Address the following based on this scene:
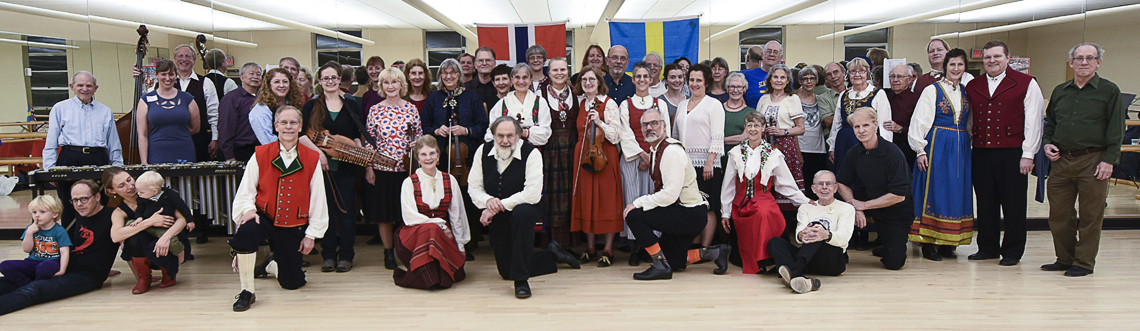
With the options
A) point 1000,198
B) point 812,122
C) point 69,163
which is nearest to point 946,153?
point 1000,198

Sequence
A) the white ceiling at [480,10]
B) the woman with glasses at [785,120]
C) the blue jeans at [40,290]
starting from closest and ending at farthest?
the blue jeans at [40,290] < the woman with glasses at [785,120] < the white ceiling at [480,10]

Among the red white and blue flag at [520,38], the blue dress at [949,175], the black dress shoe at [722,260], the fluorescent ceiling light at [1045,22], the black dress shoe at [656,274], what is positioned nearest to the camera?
the black dress shoe at [656,274]

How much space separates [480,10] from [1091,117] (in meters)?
7.48

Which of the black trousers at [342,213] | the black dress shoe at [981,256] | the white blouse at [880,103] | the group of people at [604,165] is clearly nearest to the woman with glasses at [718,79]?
the group of people at [604,165]

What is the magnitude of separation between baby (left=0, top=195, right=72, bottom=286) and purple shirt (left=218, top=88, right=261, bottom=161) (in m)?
1.00

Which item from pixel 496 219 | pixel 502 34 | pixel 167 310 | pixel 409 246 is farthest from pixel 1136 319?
pixel 167 310

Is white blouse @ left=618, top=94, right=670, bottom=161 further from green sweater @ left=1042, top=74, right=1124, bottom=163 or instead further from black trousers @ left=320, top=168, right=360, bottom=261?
green sweater @ left=1042, top=74, right=1124, bottom=163

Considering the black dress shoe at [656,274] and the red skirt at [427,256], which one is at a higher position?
the red skirt at [427,256]

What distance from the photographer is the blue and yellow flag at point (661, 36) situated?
539 centimetres

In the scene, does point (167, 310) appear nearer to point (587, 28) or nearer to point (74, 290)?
point (74, 290)

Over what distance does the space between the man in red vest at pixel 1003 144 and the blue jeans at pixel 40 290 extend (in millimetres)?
5436

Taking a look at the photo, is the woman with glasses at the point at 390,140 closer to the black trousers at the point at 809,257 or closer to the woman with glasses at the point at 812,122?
the black trousers at the point at 809,257

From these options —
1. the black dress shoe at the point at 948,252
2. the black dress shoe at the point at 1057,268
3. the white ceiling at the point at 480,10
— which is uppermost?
the white ceiling at the point at 480,10

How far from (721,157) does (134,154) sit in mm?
4100
